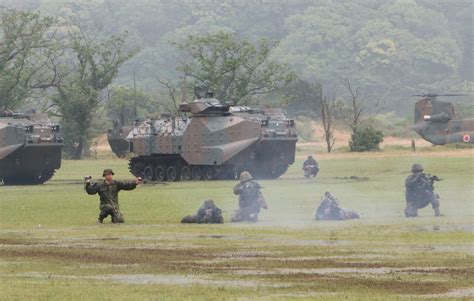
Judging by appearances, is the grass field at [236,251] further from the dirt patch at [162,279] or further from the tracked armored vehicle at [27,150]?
the tracked armored vehicle at [27,150]

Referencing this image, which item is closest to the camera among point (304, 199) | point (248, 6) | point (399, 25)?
point (304, 199)

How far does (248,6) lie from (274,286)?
147 m

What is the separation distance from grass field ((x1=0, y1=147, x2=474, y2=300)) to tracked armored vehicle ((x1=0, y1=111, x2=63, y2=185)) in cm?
1571

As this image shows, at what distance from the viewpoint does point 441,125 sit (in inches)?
3332

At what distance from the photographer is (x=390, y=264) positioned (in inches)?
962

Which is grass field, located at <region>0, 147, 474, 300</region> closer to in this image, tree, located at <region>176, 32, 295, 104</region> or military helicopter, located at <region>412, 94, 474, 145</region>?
military helicopter, located at <region>412, 94, 474, 145</region>

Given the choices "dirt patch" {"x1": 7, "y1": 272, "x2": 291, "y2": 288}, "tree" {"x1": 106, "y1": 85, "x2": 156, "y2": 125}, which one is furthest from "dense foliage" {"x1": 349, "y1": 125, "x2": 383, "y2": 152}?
"dirt patch" {"x1": 7, "y1": 272, "x2": 291, "y2": 288}

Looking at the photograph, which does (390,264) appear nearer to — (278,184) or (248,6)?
(278,184)

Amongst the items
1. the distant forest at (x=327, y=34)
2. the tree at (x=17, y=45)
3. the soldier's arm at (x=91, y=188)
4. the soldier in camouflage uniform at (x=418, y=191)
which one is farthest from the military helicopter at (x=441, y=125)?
A: the soldier's arm at (x=91, y=188)

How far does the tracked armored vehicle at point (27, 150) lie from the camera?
65.1m

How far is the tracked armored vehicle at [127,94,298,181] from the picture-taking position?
2653 inches

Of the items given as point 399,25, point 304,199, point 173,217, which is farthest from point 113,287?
point 399,25

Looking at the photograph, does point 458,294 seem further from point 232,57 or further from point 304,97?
point 304,97

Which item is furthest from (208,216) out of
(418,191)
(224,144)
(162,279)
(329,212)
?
(224,144)
